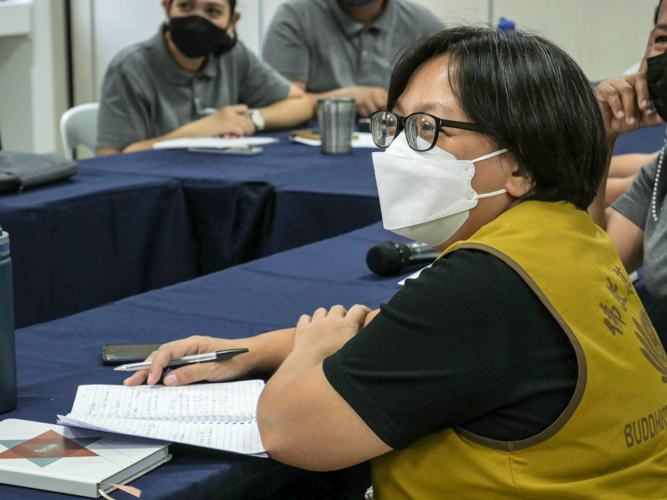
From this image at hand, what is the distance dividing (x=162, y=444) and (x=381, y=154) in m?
0.42

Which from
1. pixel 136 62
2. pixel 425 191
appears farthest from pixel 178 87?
pixel 425 191

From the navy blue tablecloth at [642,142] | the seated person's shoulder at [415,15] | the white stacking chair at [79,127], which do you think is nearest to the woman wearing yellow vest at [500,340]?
the navy blue tablecloth at [642,142]

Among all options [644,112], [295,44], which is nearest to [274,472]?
[644,112]

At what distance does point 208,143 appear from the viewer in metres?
2.53

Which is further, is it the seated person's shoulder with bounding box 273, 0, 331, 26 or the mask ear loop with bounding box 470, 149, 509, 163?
the seated person's shoulder with bounding box 273, 0, 331, 26

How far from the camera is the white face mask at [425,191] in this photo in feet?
2.89

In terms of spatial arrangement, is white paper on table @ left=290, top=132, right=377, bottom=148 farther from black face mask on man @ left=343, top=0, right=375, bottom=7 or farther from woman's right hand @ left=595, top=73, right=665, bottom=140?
woman's right hand @ left=595, top=73, right=665, bottom=140

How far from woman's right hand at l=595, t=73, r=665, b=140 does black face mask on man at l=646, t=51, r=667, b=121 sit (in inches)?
0.7

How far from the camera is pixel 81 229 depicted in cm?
193

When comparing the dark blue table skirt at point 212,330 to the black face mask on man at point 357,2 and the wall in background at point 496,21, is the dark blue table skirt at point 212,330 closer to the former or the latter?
the black face mask on man at point 357,2

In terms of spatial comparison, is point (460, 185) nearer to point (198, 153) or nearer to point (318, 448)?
point (318, 448)

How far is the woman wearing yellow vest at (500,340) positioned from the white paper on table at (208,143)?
168 centimetres

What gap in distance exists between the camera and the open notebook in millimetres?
813

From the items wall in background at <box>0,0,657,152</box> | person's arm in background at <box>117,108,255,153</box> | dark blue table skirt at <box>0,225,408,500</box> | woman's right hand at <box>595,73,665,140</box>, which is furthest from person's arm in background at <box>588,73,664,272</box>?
wall in background at <box>0,0,657,152</box>
